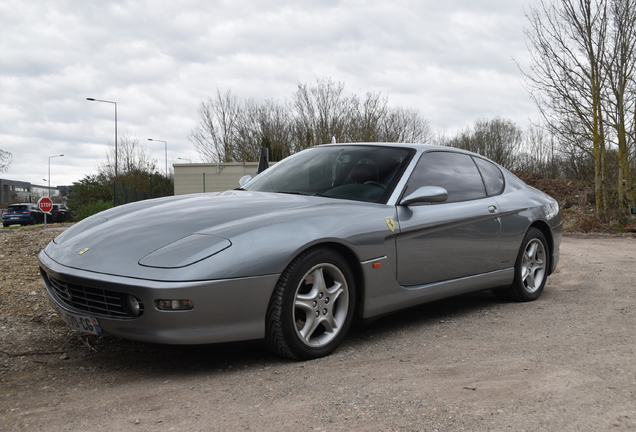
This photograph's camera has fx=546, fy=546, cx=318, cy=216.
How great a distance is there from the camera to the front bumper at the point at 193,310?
107 inches

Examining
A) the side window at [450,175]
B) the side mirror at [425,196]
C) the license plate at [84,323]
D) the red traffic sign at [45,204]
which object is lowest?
the license plate at [84,323]

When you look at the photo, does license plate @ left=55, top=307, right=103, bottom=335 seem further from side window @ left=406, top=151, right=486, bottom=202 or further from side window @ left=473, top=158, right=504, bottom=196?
side window @ left=473, top=158, right=504, bottom=196

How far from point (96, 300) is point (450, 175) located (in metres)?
2.90

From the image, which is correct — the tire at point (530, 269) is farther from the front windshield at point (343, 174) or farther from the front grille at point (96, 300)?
the front grille at point (96, 300)

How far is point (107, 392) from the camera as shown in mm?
2705

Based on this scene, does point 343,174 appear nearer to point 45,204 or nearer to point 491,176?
point 491,176

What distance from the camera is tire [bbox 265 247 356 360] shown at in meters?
3.01

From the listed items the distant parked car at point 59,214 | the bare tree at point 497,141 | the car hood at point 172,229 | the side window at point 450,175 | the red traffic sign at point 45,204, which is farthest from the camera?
the bare tree at point 497,141

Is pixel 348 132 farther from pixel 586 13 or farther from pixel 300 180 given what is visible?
pixel 300 180

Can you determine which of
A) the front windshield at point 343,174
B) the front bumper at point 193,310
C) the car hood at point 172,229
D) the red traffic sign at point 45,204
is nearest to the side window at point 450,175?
the front windshield at point 343,174

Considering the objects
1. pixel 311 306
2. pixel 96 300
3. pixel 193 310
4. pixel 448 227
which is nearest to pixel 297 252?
pixel 311 306

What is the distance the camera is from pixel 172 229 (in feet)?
10.2

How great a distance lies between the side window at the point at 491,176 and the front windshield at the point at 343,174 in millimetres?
982

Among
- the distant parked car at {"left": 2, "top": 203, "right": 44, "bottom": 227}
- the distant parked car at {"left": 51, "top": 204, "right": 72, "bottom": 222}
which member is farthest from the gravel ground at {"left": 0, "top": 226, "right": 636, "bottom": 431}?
the distant parked car at {"left": 51, "top": 204, "right": 72, "bottom": 222}
